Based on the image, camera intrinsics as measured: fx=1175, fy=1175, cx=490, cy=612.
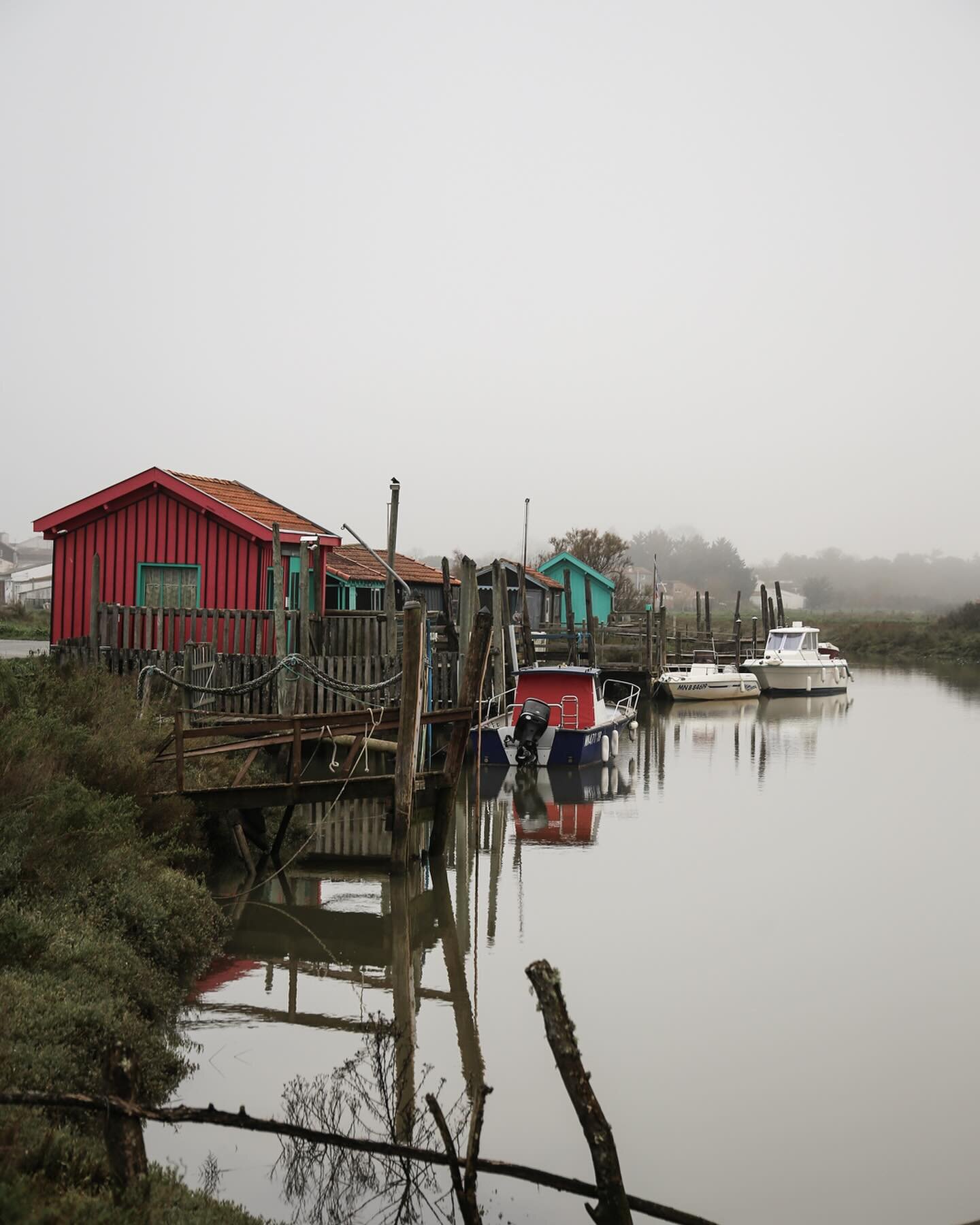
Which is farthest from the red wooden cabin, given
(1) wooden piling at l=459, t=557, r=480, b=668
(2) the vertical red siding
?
(1) wooden piling at l=459, t=557, r=480, b=668

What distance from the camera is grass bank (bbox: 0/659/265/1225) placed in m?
5.07

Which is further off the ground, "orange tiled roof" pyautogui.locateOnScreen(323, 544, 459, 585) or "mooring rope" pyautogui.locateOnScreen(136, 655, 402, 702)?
"orange tiled roof" pyautogui.locateOnScreen(323, 544, 459, 585)

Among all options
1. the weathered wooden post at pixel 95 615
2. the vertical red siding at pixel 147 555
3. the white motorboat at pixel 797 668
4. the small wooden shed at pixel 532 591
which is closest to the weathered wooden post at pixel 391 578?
the vertical red siding at pixel 147 555

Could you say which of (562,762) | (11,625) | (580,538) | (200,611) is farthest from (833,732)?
(580,538)

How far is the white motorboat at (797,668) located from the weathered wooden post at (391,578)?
23.9m

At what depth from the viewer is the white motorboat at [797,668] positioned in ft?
139

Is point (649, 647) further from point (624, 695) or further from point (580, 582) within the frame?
point (580, 582)

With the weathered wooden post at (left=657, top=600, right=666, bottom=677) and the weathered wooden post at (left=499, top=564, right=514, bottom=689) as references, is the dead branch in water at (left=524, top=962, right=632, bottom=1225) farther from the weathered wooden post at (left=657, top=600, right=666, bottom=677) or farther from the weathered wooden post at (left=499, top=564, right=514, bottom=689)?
the weathered wooden post at (left=657, top=600, right=666, bottom=677)

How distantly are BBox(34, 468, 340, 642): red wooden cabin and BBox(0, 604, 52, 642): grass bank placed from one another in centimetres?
1631

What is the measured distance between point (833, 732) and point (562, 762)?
1159 centimetres

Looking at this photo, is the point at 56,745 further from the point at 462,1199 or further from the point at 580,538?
the point at 580,538

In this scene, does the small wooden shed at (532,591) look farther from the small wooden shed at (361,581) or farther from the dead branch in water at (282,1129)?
the dead branch in water at (282,1129)

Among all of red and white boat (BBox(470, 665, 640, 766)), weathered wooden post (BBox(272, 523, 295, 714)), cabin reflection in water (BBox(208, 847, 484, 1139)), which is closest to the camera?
cabin reflection in water (BBox(208, 847, 484, 1139))

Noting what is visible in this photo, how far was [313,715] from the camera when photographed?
41.6 feet
